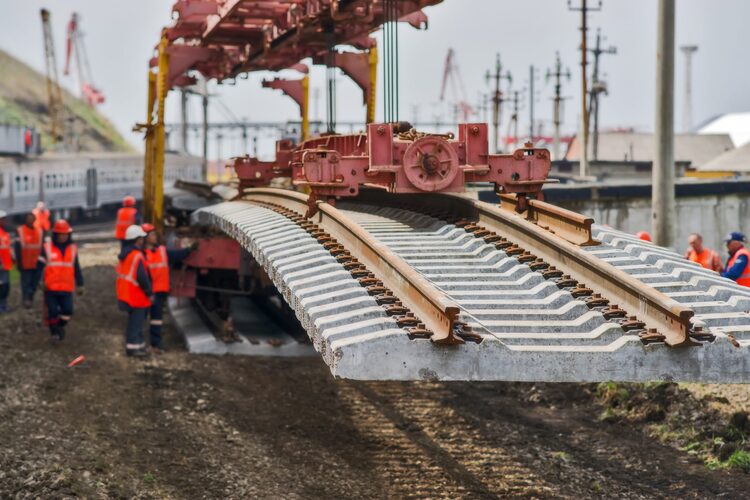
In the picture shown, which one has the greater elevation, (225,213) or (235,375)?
(225,213)

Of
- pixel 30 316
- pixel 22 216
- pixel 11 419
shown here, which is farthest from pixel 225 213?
pixel 22 216

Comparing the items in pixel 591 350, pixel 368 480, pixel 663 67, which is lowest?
pixel 368 480

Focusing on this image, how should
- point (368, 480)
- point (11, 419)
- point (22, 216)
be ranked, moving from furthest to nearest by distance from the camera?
point (22, 216), point (11, 419), point (368, 480)

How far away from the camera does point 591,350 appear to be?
20.9 ft

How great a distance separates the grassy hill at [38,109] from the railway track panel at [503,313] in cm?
7849

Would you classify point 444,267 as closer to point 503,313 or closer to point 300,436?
point 503,313

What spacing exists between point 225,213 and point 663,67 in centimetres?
539

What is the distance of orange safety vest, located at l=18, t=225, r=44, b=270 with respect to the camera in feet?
54.2

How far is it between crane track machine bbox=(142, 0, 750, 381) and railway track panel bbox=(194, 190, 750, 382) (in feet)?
0.04

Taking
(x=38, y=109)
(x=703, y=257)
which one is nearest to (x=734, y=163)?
(x=703, y=257)

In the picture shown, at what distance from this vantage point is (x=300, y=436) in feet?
33.6

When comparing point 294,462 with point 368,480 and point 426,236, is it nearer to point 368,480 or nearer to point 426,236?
point 368,480

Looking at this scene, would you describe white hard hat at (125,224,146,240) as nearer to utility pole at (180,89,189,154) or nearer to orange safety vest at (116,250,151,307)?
orange safety vest at (116,250,151,307)

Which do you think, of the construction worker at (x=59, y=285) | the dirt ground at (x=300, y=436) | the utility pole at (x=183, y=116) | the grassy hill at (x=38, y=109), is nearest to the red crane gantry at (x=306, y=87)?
the construction worker at (x=59, y=285)
